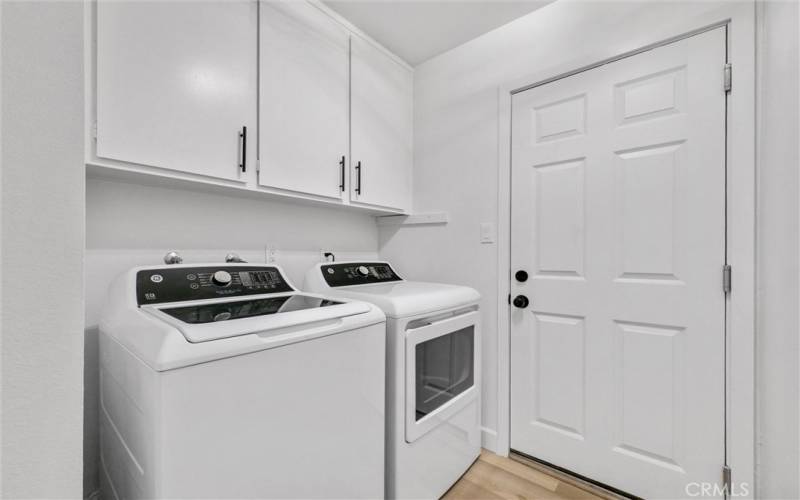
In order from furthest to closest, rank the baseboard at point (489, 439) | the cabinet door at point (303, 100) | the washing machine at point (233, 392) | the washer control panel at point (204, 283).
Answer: the baseboard at point (489, 439)
the cabinet door at point (303, 100)
the washer control panel at point (204, 283)
the washing machine at point (233, 392)

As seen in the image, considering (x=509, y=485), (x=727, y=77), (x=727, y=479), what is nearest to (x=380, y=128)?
(x=727, y=77)

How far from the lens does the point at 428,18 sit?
1.85 metres

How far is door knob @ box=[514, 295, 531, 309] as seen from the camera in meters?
1.81

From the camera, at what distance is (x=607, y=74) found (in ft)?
5.18

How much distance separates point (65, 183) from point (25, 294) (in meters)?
0.13

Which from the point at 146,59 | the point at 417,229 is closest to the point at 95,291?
the point at 146,59

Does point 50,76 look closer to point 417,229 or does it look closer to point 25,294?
point 25,294

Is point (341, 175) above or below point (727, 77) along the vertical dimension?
below

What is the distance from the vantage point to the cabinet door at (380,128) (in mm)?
1903

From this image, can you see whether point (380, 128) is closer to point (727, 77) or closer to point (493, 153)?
point (493, 153)

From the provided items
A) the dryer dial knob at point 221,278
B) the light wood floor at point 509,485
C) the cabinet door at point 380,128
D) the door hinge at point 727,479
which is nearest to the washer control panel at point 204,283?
the dryer dial knob at point 221,278

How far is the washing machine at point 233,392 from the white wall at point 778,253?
136 cm

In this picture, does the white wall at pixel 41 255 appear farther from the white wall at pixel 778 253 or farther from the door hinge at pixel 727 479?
the door hinge at pixel 727 479

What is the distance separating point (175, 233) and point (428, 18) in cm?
174
